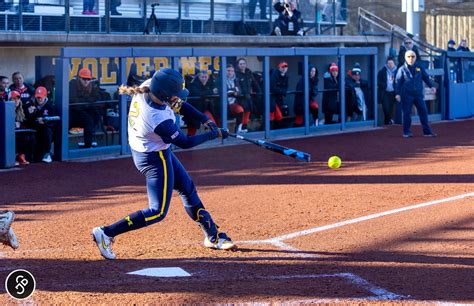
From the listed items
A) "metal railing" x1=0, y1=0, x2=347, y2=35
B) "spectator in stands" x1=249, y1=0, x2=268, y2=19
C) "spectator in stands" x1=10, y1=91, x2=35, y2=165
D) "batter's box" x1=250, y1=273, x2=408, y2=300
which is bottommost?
"batter's box" x1=250, y1=273, x2=408, y2=300

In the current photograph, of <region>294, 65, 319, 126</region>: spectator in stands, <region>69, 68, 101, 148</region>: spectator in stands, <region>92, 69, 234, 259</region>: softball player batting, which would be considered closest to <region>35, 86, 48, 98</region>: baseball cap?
<region>69, 68, 101, 148</region>: spectator in stands

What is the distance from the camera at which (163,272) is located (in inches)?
276

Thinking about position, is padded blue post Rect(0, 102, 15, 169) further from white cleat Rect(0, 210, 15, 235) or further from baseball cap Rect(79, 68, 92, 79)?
white cleat Rect(0, 210, 15, 235)

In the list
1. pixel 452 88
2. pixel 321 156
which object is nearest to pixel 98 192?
pixel 321 156

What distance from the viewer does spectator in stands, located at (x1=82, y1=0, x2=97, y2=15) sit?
18.8 m

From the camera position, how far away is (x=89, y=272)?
23.0 feet

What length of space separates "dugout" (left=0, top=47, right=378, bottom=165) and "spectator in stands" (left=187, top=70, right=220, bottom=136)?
98mm

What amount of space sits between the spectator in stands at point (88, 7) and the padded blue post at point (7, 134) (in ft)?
17.0

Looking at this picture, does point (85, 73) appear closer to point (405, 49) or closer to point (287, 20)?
point (287, 20)

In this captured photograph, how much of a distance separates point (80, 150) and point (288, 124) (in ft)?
19.2

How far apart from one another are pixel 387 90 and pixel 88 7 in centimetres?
828

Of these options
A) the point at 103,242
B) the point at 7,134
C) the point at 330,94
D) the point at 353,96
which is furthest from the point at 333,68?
the point at 103,242

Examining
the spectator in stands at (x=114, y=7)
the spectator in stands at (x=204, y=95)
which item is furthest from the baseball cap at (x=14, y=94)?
the spectator in stands at (x=114, y=7)

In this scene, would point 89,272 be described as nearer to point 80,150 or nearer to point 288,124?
point 80,150
